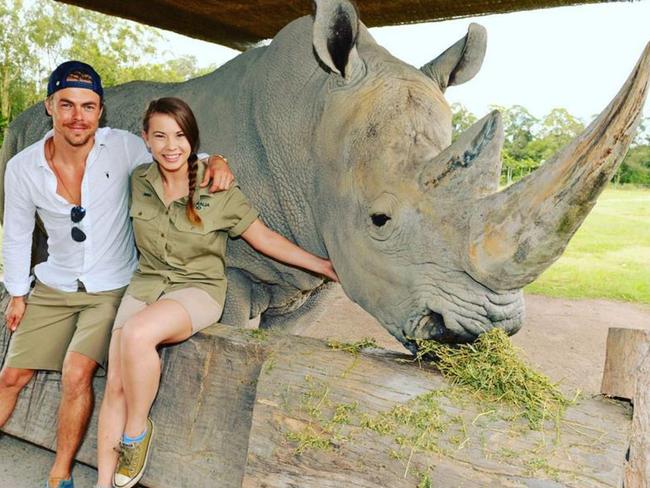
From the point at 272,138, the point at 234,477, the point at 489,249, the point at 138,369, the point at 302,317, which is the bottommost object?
the point at 234,477

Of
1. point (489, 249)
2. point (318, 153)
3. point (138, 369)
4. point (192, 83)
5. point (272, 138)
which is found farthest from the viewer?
point (192, 83)

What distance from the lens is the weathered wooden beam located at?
2.16m

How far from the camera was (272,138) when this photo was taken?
11.3ft

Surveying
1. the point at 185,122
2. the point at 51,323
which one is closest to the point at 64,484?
the point at 51,323

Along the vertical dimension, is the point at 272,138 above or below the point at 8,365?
above

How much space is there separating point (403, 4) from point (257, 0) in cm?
120

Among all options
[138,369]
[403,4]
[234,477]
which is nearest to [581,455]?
[234,477]

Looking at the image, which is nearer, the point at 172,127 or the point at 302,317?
the point at 172,127

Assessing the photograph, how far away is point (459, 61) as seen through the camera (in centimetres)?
343

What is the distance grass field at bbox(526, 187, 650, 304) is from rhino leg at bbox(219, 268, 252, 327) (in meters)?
7.14

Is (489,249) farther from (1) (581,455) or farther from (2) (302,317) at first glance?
(2) (302,317)

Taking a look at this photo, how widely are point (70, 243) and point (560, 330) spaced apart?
5.85 m

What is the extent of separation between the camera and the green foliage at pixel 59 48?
19609mm

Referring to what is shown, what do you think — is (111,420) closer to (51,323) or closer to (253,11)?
(51,323)
